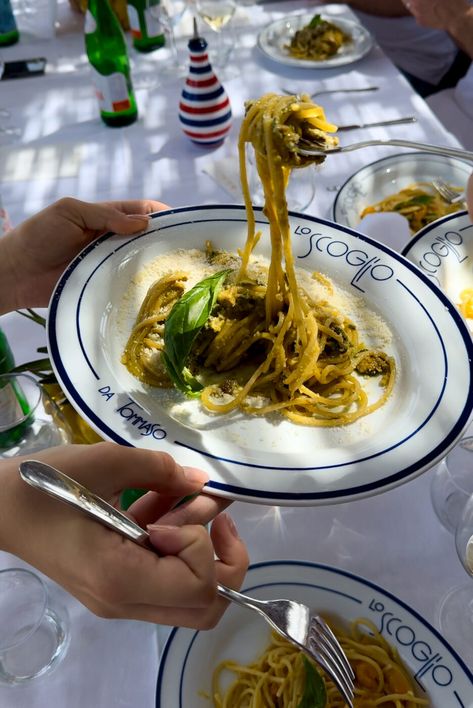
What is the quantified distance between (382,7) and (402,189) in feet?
4.94

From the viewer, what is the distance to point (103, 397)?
90cm

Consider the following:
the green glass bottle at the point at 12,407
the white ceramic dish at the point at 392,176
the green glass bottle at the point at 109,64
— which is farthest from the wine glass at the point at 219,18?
the green glass bottle at the point at 12,407

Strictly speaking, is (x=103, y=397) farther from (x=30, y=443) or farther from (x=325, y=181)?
(x=325, y=181)

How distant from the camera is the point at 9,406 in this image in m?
0.97

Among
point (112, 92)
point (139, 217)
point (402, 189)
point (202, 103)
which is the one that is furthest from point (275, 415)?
point (112, 92)

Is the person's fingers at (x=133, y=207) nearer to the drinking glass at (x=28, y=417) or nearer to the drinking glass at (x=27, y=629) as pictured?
the drinking glass at (x=28, y=417)

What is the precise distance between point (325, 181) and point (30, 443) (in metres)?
1.18

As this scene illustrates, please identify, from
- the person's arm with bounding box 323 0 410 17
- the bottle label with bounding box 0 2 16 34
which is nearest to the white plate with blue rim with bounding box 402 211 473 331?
the person's arm with bounding box 323 0 410 17

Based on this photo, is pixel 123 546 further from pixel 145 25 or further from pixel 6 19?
pixel 6 19

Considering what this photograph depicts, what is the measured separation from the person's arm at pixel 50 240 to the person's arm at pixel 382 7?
1.96 m

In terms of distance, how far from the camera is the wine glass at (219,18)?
2225 mm

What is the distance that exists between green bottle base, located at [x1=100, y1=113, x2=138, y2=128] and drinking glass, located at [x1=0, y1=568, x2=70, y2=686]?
1.56 m

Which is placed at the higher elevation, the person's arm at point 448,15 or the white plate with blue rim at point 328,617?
the person's arm at point 448,15

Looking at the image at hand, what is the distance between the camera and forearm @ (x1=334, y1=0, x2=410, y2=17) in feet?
8.70
